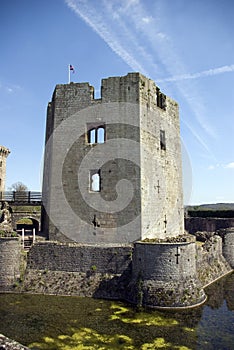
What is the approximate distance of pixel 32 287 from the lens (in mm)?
13562

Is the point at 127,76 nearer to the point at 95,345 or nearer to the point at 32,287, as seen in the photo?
the point at 32,287

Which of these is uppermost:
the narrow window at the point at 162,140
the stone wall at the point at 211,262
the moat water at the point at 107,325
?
the narrow window at the point at 162,140

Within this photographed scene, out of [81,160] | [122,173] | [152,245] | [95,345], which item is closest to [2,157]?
[81,160]

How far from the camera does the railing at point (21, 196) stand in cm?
2008

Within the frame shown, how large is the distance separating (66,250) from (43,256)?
1258 mm

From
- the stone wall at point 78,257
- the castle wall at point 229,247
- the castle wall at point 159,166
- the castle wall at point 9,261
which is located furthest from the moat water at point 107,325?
the castle wall at point 229,247

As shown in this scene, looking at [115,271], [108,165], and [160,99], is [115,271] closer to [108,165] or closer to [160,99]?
[108,165]

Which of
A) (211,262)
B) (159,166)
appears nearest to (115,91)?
(159,166)

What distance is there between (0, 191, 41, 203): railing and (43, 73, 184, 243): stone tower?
11.0 ft

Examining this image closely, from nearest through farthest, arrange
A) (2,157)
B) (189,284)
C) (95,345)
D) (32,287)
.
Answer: (95,345)
(189,284)
(32,287)
(2,157)

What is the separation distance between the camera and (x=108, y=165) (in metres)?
15.5

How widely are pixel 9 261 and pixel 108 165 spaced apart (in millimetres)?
6752

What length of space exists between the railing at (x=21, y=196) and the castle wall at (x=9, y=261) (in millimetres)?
5846

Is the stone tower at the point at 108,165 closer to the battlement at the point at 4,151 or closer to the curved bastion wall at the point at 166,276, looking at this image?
the curved bastion wall at the point at 166,276
